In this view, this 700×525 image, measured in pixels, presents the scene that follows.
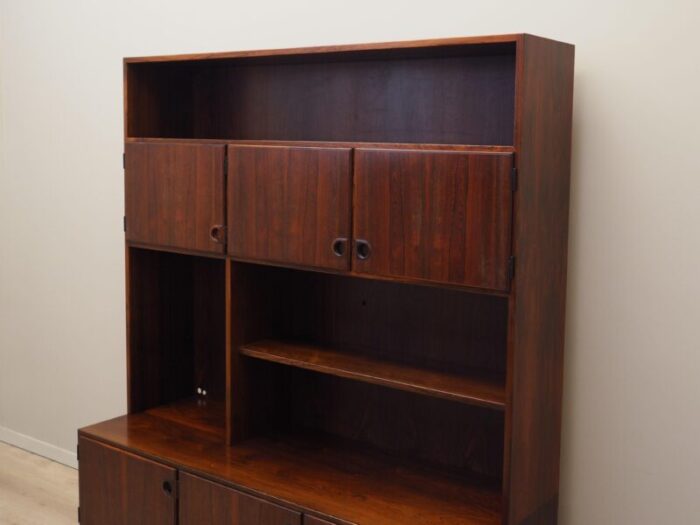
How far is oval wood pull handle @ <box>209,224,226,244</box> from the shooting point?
233 centimetres

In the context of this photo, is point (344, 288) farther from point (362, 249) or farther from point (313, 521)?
point (313, 521)

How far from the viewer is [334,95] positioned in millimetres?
2402

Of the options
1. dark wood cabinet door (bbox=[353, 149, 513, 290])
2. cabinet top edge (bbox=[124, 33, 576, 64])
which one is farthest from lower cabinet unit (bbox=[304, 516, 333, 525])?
cabinet top edge (bbox=[124, 33, 576, 64])

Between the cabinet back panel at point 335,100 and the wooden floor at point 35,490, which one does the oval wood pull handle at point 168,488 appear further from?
the cabinet back panel at point 335,100

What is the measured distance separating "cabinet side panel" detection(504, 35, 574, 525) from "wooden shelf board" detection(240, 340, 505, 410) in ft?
0.31

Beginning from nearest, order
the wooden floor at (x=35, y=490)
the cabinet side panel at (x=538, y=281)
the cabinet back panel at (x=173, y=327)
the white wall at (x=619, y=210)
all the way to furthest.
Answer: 1. the cabinet side panel at (x=538, y=281)
2. the white wall at (x=619, y=210)
3. the cabinet back panel at (x=173, y=327)
4. the wooden floor at (x=35, y=490)

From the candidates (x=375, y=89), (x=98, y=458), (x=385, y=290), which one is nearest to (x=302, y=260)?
(x=385, y=290)

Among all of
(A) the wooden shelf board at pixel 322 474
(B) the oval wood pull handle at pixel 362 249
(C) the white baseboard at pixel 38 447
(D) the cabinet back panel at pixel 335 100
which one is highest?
(D) the cabinet back panel at pixel 335 100

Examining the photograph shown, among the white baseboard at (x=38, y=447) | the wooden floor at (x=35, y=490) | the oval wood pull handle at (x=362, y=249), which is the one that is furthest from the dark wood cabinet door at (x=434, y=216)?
the white baseboard at (x=38, y=447)

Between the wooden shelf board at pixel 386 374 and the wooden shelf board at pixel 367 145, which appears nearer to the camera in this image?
the wooden shelf board at pixel 367 145

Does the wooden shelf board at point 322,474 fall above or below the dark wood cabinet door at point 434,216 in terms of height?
below

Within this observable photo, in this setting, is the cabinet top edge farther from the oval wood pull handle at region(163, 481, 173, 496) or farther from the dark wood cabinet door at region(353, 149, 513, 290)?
the oval wood pull handle at region(163, 481, 173, 496)

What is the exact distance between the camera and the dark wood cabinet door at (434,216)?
184 cm

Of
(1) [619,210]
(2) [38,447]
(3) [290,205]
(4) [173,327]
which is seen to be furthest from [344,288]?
(2) [38,447]
